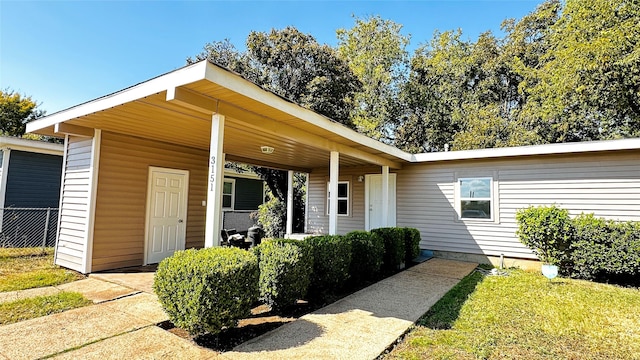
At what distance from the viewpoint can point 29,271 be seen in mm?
5406

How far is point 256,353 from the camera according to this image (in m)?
2.75

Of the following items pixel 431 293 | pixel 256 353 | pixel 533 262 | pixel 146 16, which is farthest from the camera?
pixel 146 16

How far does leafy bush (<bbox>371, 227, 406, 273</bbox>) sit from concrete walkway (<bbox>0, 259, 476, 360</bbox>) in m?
1.59

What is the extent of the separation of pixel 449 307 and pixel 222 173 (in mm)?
3474

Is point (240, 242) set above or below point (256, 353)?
above

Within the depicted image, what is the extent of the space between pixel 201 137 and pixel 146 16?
426 cm

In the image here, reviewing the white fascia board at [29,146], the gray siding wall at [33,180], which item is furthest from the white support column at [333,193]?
the gray siding wall at [33,180]

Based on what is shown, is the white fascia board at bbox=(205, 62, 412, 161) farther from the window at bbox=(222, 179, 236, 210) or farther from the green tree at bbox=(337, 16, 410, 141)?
the green tree at bbox=(337, 16, 410, 141)

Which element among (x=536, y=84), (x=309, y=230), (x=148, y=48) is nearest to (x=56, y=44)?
(x=148, y=48)

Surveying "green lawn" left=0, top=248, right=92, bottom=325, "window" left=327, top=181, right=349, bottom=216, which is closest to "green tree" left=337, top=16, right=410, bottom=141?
"window" left=327, top=181, right=349, bottom=216

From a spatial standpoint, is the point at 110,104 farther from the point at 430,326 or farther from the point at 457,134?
the point at 457,134

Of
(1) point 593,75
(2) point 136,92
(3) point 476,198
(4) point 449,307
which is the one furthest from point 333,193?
(1) point 593,75

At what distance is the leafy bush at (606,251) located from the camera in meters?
5.20

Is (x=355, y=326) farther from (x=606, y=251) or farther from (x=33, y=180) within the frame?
(x=33, y=180)
